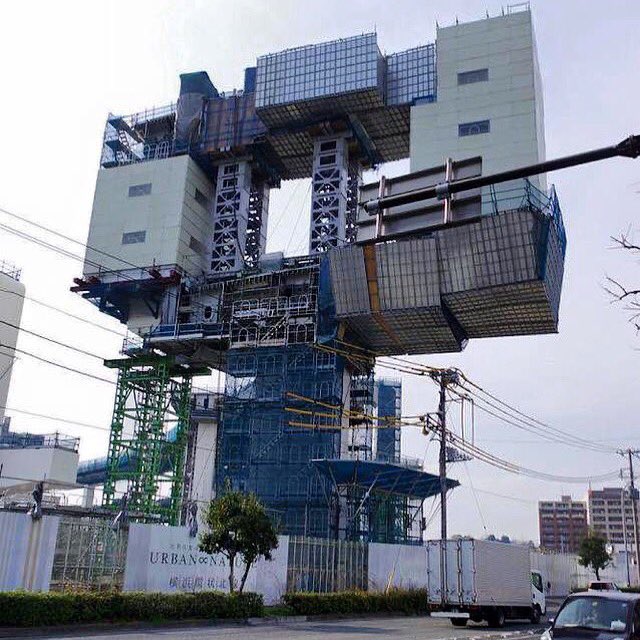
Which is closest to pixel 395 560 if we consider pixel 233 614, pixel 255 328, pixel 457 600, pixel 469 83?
pixel 457 600

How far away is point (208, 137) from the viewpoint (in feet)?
238

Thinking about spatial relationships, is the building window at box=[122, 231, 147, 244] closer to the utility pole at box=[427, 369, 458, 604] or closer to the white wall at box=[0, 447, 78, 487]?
the white wall at box=[0, 447, 78, 487]

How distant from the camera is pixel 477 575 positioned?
28.7m

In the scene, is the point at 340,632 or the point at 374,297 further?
the point at 374,297

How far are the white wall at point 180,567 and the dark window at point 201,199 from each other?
44.8 m

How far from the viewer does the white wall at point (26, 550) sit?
23.2 m

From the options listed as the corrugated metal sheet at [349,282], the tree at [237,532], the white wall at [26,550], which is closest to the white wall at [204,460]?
the corrugated metal sheet at [349,282]

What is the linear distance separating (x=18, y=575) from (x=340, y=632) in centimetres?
1014

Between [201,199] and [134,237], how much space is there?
25.1 ft

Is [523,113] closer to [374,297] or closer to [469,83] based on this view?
[469,83]

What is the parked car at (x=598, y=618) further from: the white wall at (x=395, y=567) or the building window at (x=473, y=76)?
the building window at (x=473, y=76)

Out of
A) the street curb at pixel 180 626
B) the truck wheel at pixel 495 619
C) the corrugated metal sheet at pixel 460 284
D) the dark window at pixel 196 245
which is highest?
the dark window at pixel 196 245

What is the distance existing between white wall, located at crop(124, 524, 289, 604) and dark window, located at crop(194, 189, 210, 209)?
44.8m

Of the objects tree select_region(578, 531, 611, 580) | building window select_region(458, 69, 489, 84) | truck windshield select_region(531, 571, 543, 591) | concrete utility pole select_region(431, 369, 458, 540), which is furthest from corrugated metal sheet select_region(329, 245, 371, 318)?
tree select_region(578, 531, 611, 580)
